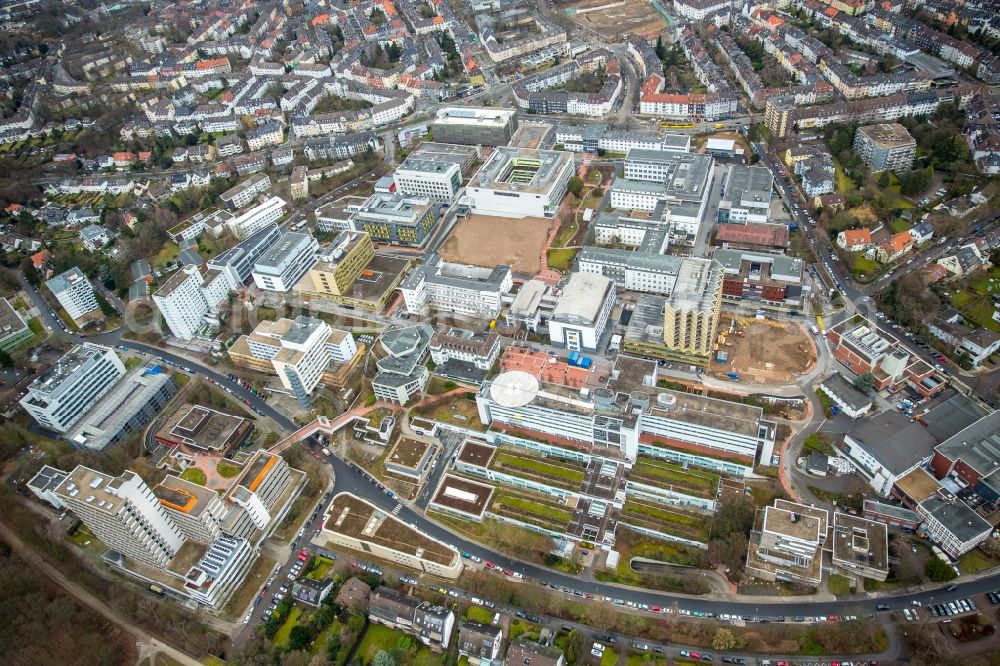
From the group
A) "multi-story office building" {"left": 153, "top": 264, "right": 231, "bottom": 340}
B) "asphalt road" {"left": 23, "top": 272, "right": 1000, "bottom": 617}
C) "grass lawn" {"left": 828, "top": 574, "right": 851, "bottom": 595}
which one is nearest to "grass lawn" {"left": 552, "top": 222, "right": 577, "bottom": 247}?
"asphalt road" {"left": 23, "top": 272, "right": 1000, "bottom": 617}

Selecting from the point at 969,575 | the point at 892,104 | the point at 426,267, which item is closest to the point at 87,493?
the point at 426,267

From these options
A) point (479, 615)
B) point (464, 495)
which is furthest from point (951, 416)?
point (479, 615)

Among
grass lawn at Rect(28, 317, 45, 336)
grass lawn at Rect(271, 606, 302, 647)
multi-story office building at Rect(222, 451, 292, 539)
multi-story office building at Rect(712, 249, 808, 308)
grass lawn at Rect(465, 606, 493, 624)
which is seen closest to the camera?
grass lawn at Rect(465, 606, 493, 624)

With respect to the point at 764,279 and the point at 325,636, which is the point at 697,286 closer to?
the point at 764,279

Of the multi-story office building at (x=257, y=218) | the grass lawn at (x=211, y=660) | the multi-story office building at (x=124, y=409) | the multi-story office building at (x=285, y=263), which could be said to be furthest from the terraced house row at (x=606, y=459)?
the multi-story office building at (x=257, y=218)

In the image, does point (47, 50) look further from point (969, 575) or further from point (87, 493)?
point (969, 575)

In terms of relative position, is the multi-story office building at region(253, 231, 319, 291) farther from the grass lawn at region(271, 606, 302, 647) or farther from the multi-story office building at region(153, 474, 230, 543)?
the grass lawn at region(271, 606, 302, 647)
